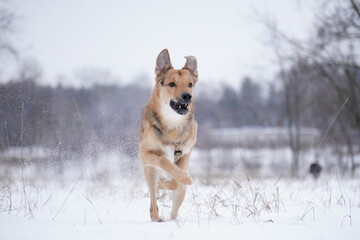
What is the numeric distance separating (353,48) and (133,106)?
7.03 meters

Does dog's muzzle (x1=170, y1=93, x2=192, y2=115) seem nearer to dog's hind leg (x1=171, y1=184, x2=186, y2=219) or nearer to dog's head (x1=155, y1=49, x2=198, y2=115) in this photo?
dog's head (x1=155, y1=49, x2=198, y2=115)

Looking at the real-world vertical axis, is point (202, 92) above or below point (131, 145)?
above

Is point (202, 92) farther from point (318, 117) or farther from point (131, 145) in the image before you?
point (131, 145)

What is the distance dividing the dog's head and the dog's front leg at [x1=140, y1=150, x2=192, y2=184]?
0.64 meters

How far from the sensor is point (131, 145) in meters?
6.32

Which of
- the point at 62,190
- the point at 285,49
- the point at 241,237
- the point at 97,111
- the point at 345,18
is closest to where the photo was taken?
the point at 241,237

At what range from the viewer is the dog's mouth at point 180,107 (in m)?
4.37

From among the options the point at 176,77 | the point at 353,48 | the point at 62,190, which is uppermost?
the point at 353,48

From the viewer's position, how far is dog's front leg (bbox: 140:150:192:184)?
3943 mm

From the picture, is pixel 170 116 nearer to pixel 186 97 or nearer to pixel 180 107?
pixel 180 107

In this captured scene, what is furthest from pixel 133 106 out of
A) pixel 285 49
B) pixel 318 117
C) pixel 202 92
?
pixel 202 92

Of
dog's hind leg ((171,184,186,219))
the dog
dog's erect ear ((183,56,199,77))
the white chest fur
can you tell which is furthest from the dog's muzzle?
dog's hind leg ((171,184,186,219))

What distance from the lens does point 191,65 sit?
16.8ft

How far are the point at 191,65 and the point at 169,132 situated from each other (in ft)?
4.13
